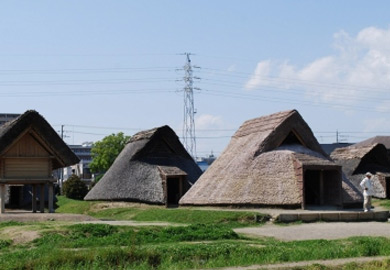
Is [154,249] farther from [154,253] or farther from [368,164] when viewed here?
[368,164]

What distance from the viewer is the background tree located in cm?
8438

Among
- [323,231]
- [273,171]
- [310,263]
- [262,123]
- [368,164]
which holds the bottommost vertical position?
[323,231]

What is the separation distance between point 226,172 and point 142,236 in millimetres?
16339

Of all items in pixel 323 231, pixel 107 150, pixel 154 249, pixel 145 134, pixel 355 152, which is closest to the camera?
pixel 154 249

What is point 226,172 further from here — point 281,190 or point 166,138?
point 166,138

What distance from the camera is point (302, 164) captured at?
29.8 meters

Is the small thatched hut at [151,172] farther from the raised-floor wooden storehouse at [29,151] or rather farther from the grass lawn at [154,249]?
the grass lawn at [154,249]

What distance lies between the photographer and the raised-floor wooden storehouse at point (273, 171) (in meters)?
29.9

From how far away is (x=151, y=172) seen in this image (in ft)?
131

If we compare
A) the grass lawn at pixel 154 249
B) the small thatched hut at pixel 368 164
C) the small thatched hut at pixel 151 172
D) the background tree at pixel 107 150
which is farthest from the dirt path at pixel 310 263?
the background tree at pixel 107 150

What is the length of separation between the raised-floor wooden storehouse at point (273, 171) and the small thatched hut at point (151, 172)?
15.5 ft

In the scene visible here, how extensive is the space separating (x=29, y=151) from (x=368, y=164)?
2667 cm

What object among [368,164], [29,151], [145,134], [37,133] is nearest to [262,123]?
[145,134]

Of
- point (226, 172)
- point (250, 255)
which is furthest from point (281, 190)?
point (250, 255)
